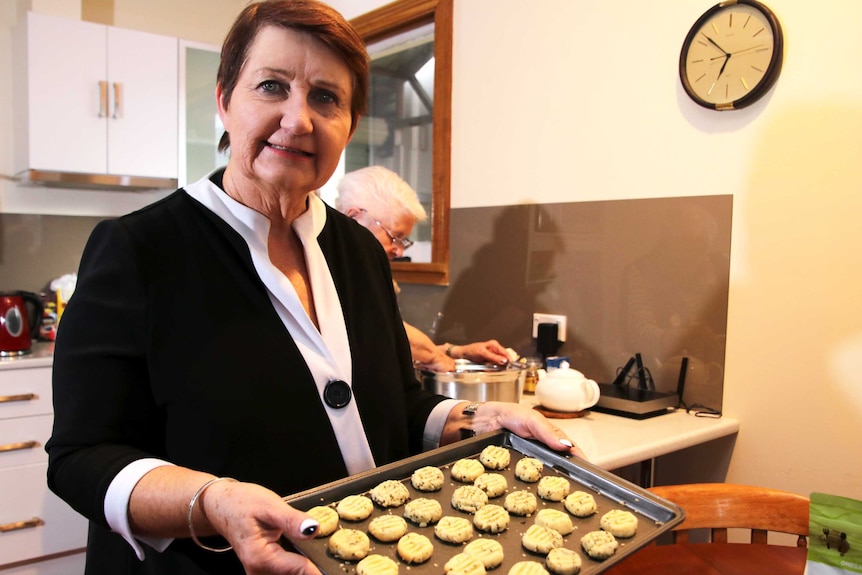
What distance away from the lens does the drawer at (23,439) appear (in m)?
2.37

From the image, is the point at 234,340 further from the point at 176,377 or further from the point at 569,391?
the point at 569,391

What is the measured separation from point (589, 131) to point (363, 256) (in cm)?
110

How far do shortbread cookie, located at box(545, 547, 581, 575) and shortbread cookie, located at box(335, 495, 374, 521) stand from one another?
→ 269 mm

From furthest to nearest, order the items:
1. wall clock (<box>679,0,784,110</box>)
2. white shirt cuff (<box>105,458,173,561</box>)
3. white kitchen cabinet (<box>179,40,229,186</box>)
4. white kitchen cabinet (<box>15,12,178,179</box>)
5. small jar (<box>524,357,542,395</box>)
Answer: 1. white kitchen cabinet (<box>179,40,229,186</box>)
2. white kitchen cabinet (<box>15,12,178,179</box>)
3. small jar (<box>524,357,542,395</box>)
4. wall clock (<box>679,0,784,110</box>)
5. white shirt cuff (<box>105,458,173,561</box>)

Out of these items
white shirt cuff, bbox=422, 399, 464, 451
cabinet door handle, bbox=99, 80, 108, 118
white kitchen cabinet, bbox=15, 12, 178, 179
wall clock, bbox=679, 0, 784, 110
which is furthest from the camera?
cabinet door handle, bbox=99, 80, 108, 118

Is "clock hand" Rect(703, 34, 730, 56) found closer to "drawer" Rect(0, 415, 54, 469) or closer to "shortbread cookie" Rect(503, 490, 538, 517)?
"shortbread cookie" Rect(503, 490, 538, 517)

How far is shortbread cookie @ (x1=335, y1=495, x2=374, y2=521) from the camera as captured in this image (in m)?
0.90

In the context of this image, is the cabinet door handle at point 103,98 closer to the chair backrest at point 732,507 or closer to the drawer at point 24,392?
the drawer at point 24,392

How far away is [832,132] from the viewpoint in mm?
1479

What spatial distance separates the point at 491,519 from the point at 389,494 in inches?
6.3

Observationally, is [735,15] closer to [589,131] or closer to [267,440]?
[589,131]

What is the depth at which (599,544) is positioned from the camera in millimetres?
847

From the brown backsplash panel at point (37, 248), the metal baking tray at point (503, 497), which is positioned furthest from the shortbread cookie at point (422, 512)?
the brown backsplash panel at point (37, 248)

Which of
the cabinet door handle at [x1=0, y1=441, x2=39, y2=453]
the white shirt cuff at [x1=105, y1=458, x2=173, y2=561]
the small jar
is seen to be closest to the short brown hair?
the white shirt cuff at [x1=105, y1=458, x2=173, y2=561]
